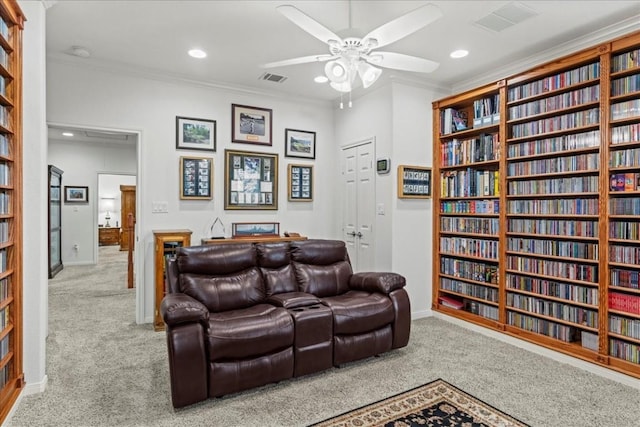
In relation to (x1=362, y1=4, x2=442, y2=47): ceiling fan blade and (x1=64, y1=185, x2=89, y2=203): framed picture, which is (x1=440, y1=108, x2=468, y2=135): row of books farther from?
(x1=64, y1=185, x2=89, y2=203): framed picture

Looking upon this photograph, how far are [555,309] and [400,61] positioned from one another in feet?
8.32

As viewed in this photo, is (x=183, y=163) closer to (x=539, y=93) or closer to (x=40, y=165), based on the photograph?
(x=40, y=165)

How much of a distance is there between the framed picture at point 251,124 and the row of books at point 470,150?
218 centimetres

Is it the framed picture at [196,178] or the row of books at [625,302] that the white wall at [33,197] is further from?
the row of books at [625,302]

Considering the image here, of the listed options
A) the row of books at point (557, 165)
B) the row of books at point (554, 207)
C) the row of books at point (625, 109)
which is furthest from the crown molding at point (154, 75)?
the row of books at point (625, 109)

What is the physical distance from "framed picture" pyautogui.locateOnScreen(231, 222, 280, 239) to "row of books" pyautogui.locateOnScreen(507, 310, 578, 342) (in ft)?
9.06

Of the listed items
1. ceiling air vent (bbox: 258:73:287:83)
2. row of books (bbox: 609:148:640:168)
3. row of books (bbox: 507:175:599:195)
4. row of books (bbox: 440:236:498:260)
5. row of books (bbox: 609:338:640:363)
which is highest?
ceiling air vent (bbox: 258:73:287:83)

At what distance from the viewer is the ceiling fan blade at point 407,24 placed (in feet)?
6.40

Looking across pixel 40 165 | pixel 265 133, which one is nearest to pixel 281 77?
pixel 265 133

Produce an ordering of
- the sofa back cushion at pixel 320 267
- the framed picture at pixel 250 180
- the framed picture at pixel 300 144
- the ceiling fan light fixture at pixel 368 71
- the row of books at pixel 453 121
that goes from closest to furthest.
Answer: the ceiling fan light fixture at pixel 368 71, the sofa back cushion at pixel 320 267, the row of books at pixel 453 121, the framed picture at pixel 250 180, the framed picture at pixel 300 144

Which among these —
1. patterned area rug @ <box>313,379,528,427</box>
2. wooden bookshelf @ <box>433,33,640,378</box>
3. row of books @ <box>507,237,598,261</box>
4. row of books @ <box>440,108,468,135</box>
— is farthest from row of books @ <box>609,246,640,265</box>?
row of books @ <box>440,108,468,135</box>

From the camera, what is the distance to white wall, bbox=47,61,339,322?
3.85 meters

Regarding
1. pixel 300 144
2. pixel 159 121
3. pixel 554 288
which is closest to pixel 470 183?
pixel 554 288

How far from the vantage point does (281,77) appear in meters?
4.29
